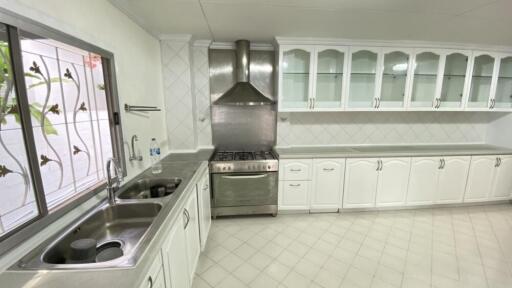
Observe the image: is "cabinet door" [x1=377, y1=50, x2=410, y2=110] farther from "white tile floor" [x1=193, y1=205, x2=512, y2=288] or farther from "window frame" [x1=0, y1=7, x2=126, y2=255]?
"window frame" [x1=0, y1=7, x2=126, y2=255]

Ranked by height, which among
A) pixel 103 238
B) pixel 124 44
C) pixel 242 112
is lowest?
pixel 103 238

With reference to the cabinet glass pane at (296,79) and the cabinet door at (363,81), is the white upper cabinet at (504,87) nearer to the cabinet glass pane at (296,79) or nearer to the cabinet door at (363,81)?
the cabinet door at (363,81)

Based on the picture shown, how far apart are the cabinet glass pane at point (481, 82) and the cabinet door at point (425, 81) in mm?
592

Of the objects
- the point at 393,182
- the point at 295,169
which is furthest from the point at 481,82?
the point at 295,169

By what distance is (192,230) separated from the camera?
64.4 inches

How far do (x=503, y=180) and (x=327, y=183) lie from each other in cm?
255

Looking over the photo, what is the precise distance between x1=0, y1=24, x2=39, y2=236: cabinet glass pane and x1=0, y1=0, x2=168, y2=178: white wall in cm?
28

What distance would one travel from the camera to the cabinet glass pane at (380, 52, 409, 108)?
2.76m

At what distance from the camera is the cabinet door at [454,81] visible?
9.30 ft

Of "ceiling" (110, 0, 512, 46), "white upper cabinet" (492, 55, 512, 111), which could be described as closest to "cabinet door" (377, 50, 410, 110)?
"ceiling" (110, 0, 512, 46)

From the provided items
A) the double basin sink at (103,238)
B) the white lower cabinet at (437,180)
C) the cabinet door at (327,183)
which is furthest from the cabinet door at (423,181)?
the double basin sink at (103,238)

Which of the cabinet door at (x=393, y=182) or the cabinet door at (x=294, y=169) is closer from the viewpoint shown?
the cabinet door at (x=294, y=169)

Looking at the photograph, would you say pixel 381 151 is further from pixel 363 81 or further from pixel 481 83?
pixel 481 83

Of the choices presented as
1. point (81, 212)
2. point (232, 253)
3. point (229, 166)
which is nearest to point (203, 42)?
point (229, 166)
